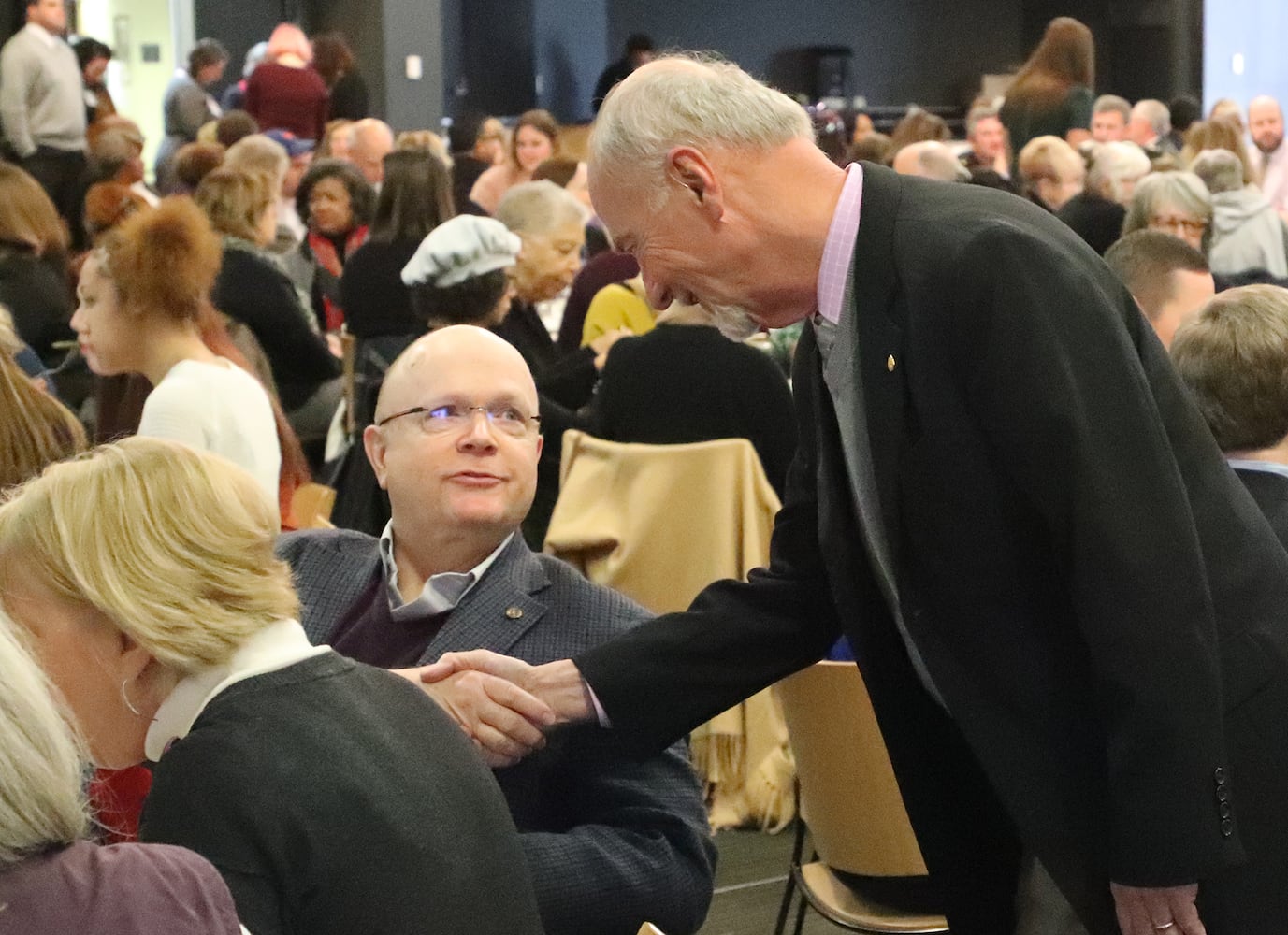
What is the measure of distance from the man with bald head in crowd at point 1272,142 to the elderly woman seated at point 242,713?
8134 mm

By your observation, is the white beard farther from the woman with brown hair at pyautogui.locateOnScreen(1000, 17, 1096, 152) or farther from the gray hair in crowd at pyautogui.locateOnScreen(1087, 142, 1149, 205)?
the woman with brown hair at pyautogui.locateOnScreen(1000, 17, 1096, 152)

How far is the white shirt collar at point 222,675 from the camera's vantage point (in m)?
1.65

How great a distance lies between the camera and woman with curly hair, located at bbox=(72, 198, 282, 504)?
3.57m

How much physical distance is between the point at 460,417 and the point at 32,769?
1.31 m

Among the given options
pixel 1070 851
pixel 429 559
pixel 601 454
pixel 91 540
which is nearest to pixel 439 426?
pixel 429 559

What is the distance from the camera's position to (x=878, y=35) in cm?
2014

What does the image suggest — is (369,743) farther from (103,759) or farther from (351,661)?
(103,759)

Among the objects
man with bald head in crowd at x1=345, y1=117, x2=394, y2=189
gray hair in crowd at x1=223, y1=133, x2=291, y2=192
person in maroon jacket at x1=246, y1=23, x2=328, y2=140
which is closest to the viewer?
gray hair in crowd at x1=223, y1=133, x2=291, y2=192

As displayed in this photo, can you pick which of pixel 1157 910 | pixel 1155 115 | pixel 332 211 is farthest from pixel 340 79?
pixel 1157 910

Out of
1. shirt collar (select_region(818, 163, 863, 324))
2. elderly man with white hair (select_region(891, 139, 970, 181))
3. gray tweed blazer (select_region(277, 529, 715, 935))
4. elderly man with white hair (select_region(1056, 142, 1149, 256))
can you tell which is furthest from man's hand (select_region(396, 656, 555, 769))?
elderly man with white hair (select_region(891, 139, 970, 181))

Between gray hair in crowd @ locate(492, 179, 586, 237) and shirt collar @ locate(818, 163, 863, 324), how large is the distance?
3571 millimetres

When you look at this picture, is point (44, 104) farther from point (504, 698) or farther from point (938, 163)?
point (504, 698)

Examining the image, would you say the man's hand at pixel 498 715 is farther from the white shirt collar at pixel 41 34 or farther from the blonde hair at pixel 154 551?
the white shirt collar at pixel 41 34

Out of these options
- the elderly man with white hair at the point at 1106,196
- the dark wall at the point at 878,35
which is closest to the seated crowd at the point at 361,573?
the elderly man with white hair at the point at 1106,196
